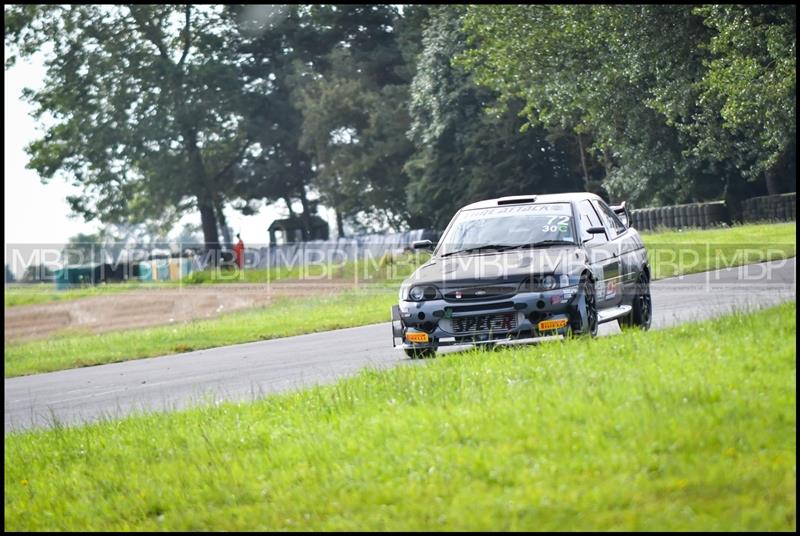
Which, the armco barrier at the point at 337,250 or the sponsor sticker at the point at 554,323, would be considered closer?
the sponsor sticker at the point at 554,323

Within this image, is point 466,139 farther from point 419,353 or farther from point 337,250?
point 419,353

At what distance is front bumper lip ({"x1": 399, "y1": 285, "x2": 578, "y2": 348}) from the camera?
41.9ft

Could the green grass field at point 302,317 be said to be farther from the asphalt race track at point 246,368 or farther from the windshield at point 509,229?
the windshield at point 509,229

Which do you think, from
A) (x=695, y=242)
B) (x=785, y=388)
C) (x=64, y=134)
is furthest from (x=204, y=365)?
(x=64, y=134)

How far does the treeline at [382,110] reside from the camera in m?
43.5

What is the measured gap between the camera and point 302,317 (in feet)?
86.4

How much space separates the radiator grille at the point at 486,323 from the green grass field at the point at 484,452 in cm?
194

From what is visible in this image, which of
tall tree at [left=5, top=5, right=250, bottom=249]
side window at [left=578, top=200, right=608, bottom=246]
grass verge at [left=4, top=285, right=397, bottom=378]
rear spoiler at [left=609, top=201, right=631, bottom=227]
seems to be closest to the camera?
side window at [left=578, top=200, right=608, bottom=246]

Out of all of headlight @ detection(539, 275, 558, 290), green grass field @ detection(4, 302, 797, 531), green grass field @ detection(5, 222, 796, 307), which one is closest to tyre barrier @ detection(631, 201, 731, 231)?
green grass field @ detection(5, 222, 796, 307)

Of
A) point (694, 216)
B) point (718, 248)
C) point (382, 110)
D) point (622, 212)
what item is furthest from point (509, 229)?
point (382, 110)

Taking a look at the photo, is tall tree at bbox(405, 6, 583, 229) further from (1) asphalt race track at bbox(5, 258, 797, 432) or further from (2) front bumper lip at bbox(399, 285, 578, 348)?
(2) front bumper lip at bbox(399, 285, 578, 348)

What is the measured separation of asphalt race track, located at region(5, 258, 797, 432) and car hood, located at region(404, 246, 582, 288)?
3.26 ft

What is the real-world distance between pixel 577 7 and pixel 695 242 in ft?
44.4

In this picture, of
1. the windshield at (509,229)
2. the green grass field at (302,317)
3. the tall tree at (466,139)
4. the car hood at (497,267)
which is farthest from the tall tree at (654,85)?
the car hood at (497,267)
